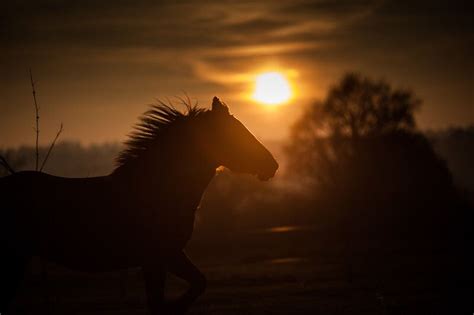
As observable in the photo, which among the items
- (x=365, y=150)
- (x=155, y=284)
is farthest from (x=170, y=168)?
(x=365, y=150)

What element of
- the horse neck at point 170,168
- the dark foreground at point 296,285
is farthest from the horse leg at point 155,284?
the dark foreground at point 296,285

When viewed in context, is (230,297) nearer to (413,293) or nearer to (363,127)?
(413,293)

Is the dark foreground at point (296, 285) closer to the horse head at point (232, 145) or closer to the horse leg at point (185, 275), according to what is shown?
the horse leg at point (185, 275)

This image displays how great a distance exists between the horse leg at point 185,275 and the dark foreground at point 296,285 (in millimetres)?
2119

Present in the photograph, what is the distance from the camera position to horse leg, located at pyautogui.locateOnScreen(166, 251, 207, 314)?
282 inches

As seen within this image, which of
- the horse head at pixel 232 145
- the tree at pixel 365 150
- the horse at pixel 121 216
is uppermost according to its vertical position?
the tree at pixel 365 150

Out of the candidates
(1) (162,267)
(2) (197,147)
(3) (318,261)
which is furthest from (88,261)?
(3) (318,261)

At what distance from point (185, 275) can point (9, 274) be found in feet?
6.91

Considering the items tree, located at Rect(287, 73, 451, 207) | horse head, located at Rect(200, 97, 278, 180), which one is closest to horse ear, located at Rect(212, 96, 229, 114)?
horse head, located at Rect(200, 97, 278, 180)

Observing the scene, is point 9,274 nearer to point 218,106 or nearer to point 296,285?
point 218,106

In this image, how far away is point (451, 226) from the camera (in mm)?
35562

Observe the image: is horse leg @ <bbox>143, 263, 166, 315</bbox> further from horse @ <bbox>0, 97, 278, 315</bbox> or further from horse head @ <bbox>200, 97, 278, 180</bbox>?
horse head @ <bbox>200, 97, 278, 180</bbox>

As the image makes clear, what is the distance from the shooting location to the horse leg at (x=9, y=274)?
6.74 meters

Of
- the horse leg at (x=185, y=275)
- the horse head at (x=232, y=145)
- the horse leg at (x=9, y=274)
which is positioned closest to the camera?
the horse leg at (x=9, y=274)
